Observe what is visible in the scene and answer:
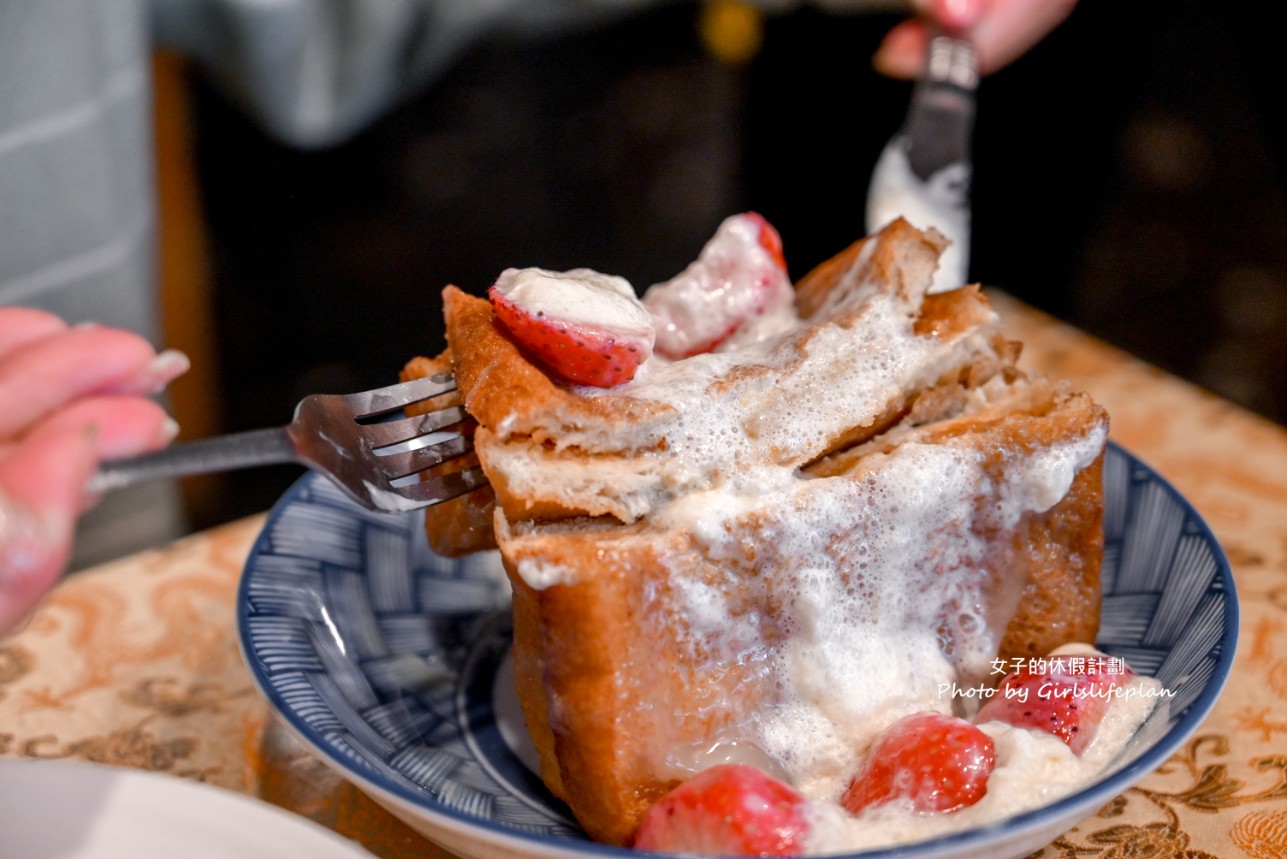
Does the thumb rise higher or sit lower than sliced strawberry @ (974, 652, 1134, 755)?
higher

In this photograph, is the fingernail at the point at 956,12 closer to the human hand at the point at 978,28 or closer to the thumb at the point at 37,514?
the human hand at the point at 978,28

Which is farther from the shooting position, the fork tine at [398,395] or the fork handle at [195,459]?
the fork tine at [398,395]

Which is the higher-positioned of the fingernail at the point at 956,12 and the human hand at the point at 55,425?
the fingernail at the point at 956,12

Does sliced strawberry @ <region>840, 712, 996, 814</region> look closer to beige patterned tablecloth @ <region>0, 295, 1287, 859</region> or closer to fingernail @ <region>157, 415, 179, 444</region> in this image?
beige patterned tablecloth @ <region>0, 295, 1287, 859</region>

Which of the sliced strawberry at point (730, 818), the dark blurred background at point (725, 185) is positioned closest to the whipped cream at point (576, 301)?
the sliced strawberry at point (730, 818)

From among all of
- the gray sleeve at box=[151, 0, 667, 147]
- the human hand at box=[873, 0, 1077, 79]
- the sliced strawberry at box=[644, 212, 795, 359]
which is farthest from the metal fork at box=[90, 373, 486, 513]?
the gray sleeve at box=[151, 0, 667, 147]

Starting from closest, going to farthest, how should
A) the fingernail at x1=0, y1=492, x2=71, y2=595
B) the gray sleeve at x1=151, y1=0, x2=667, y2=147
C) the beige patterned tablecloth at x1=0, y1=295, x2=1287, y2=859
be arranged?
the fingernail at x1=0, y1=492, x2=71, y2=595
the beige patterned tablecloth at x1=0, y1=295, x2=1287, y2=859
the gray sleeve at x1=151, y1=0, x2=667, y2=147

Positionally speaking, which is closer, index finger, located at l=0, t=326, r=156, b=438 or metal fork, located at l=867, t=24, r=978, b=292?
index finger, located at l=0, t=326, r=156, b=438

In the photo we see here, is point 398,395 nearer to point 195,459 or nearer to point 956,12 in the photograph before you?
point 195,459
